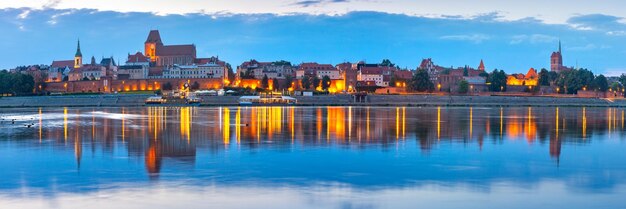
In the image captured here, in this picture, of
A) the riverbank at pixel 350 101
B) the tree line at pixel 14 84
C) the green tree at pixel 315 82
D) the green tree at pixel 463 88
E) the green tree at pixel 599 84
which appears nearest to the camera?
the riverbank at pixel 350 101

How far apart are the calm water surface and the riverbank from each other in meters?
52.9

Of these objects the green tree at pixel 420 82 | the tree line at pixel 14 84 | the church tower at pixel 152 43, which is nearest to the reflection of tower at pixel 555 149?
the green tree at pixel 420 82

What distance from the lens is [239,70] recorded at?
12056 cm

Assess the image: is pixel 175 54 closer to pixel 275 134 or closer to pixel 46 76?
pixel 46 76

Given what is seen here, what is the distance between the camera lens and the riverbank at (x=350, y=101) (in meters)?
76.8

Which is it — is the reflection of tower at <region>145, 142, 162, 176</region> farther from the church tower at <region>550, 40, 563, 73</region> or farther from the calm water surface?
the church tower at <region>550, 40, 563, 73</region>

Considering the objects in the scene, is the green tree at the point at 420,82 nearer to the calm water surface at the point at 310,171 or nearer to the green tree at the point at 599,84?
the green tree at the point at 599,84

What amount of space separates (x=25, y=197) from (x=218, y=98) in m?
71.8

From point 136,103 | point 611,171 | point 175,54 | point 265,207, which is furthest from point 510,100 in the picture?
point 265,207

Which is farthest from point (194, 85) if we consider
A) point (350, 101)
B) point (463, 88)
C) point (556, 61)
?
point (556, 61)

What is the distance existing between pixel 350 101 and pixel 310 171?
219 ft

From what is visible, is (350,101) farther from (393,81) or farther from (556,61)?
(556,61)

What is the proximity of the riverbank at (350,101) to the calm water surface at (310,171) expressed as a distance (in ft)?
174

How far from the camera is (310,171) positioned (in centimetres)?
1492
